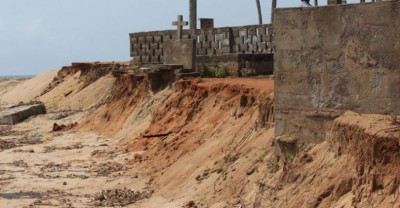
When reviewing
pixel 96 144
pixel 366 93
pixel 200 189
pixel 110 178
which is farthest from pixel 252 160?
pixel 96 144

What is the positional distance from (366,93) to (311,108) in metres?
1.10

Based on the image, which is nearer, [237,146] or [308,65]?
[308,65]

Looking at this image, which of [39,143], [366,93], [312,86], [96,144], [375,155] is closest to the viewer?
[375,155]

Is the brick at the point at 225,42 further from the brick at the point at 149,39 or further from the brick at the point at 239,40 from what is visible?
the brick at the point at 149,39

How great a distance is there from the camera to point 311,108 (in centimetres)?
1097

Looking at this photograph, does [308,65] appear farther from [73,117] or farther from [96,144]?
[73,117]

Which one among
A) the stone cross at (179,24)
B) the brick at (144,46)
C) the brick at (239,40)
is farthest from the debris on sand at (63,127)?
the brick at (239,40)

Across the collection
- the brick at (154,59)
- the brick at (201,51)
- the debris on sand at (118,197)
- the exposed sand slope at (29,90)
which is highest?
the brick at (201,51)

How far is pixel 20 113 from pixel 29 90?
13949 millimetres

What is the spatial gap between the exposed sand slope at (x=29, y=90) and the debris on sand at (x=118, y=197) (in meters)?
28.7

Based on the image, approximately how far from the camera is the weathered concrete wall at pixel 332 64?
9.75 meters

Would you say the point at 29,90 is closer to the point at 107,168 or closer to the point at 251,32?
the point at 251,32

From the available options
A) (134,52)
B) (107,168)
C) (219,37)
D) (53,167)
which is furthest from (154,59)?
(107,168)

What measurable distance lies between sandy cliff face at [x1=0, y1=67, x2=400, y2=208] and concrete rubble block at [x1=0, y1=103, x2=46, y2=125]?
7.42 ft
